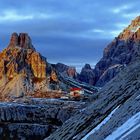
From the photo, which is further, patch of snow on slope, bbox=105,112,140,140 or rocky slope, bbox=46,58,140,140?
rocky slope, bbox=46,58,140,140

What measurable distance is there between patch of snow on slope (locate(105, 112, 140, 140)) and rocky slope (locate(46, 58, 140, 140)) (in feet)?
3.33

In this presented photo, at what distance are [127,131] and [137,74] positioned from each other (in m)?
18.4

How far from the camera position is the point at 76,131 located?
4634 cm

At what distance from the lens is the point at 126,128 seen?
31.8 m

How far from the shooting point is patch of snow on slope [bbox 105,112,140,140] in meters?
30.1

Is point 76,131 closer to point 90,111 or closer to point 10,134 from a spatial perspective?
point 90,111

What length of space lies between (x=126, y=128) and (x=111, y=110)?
11752 mm

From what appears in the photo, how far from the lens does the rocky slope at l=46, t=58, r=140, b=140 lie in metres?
36.1

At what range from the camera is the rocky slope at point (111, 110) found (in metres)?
36.1

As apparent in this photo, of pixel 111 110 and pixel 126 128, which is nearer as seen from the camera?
pixel 126 128

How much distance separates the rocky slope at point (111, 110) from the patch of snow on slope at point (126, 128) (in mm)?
1014

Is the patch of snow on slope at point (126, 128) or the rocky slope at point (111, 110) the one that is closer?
the patch of snow on slope at point (126, 128)

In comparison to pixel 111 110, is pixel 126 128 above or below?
below

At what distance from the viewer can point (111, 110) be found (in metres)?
43.6
